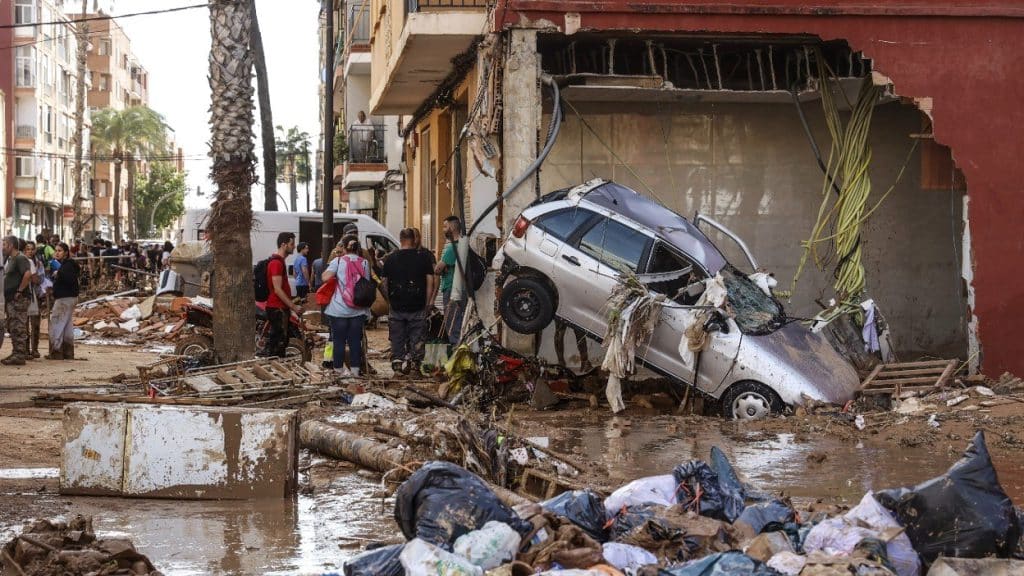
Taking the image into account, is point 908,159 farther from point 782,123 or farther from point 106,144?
point 106,144

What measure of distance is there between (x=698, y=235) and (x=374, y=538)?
721cm

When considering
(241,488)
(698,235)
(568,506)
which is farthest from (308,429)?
(698,235)

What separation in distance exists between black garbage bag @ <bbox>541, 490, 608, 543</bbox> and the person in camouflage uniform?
42.4 ft

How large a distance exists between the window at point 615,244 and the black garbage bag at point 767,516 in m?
6.17

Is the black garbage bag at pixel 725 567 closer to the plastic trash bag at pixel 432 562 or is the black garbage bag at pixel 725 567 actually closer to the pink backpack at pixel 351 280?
the plastic trash bag at pixel 432 562

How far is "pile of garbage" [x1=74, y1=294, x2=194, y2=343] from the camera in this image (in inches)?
930

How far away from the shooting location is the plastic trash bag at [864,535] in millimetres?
6055

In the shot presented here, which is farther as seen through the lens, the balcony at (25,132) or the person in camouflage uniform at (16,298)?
the balcony at (25,132)

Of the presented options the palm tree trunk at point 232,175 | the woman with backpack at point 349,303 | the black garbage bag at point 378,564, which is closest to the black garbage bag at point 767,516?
the black garbage bag at point 378,564

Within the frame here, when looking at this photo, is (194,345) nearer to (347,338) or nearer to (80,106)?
(347,338)

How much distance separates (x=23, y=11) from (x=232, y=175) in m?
56.8

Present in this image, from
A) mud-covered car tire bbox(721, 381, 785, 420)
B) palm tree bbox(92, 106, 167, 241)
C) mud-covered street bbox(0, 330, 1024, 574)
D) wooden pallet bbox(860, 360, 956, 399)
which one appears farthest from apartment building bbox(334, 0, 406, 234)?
palm tree bbox(92, 106, 167, 241)

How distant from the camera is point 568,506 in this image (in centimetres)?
652

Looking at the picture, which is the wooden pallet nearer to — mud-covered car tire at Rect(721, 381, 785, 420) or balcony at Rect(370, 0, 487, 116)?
mud-covered car tire at Rect(721, 381, 785, 420)
